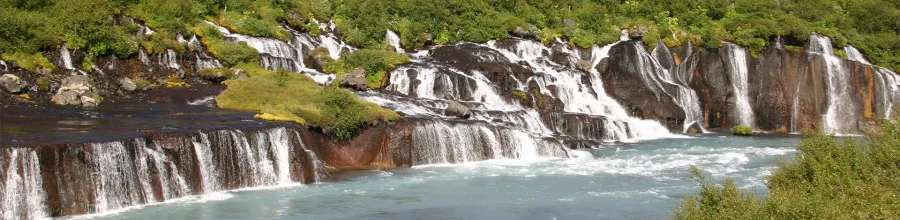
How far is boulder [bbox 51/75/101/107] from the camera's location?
3256cm

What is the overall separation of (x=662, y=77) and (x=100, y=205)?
117 feet

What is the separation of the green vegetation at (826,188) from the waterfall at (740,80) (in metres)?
28.8

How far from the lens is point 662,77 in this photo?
49875 millimetres

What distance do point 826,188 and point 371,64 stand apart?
3055cm

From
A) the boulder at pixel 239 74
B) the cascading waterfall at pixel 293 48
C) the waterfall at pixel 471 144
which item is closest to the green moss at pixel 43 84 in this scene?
the boulder at pixel 239 74

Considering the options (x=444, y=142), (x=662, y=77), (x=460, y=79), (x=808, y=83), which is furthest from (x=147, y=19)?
(x=808, y=83)

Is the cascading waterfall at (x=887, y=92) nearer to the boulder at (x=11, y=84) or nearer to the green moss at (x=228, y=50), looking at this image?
the green moss at (x=228, y=50)

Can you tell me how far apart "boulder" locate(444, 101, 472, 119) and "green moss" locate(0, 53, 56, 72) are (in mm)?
17946

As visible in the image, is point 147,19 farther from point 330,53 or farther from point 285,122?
point 285,122

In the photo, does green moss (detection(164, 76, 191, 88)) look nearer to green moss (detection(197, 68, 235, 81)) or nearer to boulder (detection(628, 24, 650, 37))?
green moss (detection(197, 68, 235, 81))

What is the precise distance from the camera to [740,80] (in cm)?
5047

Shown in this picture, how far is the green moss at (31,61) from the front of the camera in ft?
116

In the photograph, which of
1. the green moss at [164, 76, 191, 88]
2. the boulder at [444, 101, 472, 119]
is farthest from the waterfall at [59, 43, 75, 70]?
the boulder at [444, 101, 472, 119]

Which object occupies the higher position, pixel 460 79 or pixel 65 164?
pixel 460 79
